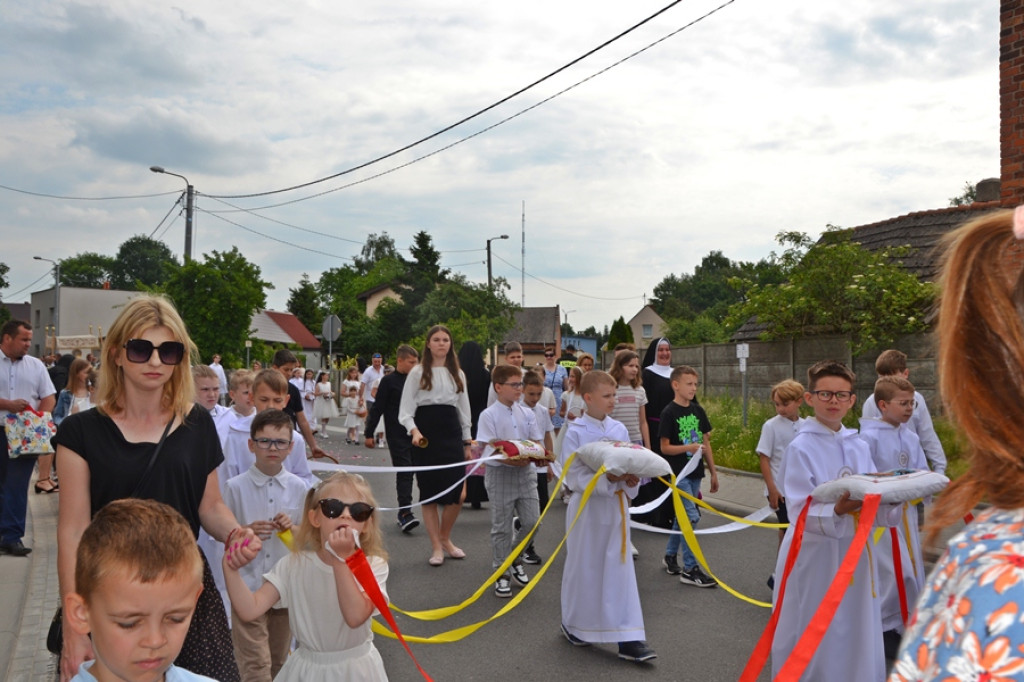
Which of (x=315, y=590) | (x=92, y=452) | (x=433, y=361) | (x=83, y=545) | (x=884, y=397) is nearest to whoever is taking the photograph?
(x=83, y=545)

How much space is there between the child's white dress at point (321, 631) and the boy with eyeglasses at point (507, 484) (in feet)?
13.5

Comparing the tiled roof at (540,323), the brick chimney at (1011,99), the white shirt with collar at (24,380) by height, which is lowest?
the white shirt with collar at (24,380)

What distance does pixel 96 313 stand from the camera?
253 feet

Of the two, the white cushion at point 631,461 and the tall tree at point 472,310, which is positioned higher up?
the tall tree at point 472,310

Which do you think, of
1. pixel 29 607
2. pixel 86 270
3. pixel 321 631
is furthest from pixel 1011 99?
pixel 86 270

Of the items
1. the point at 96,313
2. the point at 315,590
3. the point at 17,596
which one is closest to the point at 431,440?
the point at 17,596

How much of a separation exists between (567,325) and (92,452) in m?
123

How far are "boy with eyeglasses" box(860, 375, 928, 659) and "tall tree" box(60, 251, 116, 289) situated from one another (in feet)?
392

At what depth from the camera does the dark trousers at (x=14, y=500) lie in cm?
867

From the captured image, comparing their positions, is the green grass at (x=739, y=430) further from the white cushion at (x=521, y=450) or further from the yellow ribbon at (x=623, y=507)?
the yellow ribbon at (x=623, y=507)

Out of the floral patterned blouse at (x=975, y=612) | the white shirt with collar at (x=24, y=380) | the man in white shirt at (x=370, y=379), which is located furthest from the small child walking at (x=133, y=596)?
the man in white shirt at (x=370, y=379)

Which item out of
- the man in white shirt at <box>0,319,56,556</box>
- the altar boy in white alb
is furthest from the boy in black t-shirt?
the man in white shirt at <box>0,319,56,556</box>

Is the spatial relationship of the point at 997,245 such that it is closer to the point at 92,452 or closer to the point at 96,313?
the point at 92,452

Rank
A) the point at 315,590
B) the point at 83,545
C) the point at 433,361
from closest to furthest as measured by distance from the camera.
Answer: the point at 83,545, the point at 315,590, the point at 433,361
